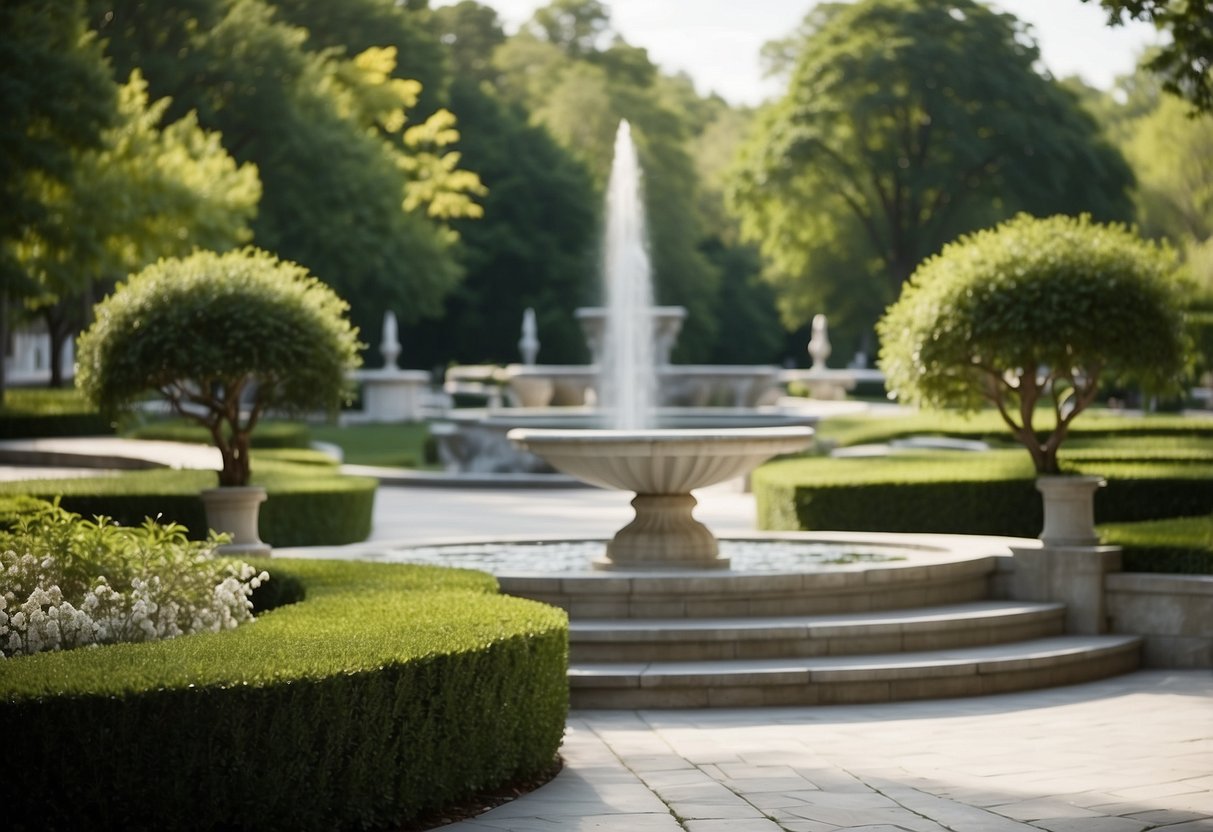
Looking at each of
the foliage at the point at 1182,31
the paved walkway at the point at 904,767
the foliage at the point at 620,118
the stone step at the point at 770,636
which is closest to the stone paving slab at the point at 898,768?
the paved walkway at the point at 904,767

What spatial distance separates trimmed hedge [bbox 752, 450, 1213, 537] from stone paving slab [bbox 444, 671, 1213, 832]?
207 inches

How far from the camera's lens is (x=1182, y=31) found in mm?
11383

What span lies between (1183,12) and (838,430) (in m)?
15.9

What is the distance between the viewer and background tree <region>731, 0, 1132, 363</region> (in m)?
48.2

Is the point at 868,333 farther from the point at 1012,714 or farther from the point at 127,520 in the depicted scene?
the point at 1012,714

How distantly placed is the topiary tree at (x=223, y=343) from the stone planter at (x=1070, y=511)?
17.3 feet

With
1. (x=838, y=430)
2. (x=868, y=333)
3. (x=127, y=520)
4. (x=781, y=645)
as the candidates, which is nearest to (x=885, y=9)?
(x=868, y=333)

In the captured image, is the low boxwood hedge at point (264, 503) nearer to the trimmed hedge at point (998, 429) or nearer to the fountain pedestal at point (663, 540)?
the fountain pedestal at point (663, 540)

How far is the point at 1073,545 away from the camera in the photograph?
11.8 metres

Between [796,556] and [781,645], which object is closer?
[781,645]

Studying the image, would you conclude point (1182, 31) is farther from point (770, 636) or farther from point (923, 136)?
point (923, 136)

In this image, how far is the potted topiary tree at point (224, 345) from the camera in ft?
41.1

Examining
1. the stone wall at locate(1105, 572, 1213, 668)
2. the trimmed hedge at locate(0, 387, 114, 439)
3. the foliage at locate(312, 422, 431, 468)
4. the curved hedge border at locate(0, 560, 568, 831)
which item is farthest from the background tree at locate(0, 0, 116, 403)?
the curved hedge border at locate(0, 560, 568, 831)

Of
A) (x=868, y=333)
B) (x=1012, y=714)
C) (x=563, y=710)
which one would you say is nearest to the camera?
(x=563, y=710)
